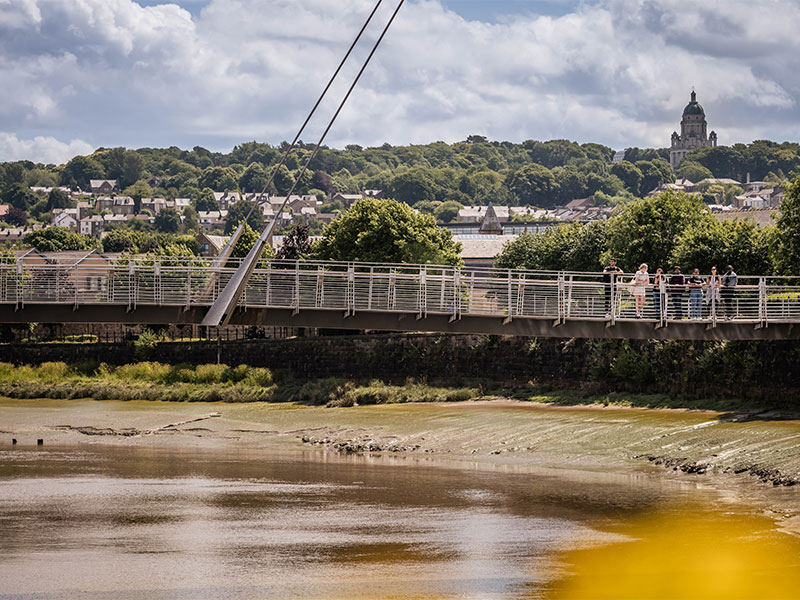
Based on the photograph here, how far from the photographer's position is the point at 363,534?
24531 mm

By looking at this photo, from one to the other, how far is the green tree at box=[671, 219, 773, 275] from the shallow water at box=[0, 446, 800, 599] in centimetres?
2628

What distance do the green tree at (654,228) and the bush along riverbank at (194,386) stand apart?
561 inches

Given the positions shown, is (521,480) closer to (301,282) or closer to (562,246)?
(301,282)

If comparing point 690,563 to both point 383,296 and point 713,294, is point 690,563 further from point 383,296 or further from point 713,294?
point 383,296

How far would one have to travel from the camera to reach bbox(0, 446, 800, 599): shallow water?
20.1 m

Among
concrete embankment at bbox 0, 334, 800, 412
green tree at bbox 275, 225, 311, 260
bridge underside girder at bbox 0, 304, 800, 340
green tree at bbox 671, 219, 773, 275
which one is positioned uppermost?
green tree at bbox 275, 225, 311, 260

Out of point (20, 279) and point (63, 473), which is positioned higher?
point (20, 279)

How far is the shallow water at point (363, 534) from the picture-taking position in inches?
792

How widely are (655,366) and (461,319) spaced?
445 inches

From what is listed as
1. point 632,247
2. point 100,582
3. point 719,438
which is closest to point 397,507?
point 100,582

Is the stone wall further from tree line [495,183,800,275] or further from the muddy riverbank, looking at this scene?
tree line [495,183,800,275]

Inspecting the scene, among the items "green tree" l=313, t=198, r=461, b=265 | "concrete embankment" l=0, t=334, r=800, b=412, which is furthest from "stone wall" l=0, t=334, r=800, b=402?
"green tree" l=313, t=198, r=461, b=265

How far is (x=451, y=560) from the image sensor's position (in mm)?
21891

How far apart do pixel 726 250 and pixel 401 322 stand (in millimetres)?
24104
